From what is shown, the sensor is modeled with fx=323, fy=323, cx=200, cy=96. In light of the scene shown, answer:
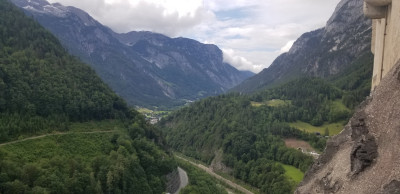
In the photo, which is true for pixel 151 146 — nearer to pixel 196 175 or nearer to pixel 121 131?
pixel 121 131

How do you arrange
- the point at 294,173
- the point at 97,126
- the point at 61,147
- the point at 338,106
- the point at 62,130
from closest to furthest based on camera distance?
the point at 61,147, the point at 62,130, the point at 97,126, the point at 294,173, the point at 338,106

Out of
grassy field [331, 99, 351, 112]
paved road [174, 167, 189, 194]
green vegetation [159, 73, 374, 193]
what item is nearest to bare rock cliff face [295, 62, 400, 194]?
green vegetation [159, 73, 374, 193]

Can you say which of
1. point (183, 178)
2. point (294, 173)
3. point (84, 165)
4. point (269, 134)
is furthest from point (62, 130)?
point (269, 134)

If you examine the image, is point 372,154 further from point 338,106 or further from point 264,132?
point 338,106

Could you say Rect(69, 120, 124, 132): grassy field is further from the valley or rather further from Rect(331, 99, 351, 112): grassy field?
Rect(331, 99, 351, 112): grassy field

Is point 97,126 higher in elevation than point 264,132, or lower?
higher

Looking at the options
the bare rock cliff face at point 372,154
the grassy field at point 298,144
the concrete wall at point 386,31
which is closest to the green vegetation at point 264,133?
the grassy field at point 298,144

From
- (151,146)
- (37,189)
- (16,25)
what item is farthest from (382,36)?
(16,25)
